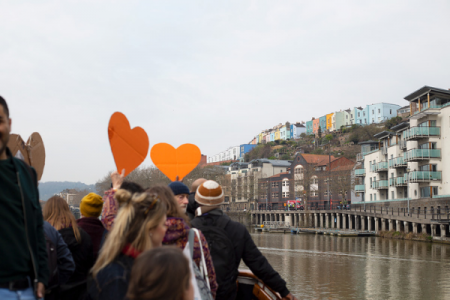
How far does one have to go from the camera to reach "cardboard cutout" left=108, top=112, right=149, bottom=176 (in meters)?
4.18

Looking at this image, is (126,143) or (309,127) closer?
(126,143)

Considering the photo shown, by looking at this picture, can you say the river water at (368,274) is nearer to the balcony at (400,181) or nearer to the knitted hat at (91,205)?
the knitted hat at (91,205)

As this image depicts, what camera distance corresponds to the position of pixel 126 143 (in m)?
4.36

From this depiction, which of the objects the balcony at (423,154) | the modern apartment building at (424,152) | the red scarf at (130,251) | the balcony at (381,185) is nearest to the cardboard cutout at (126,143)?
the red scarf at (130,251)

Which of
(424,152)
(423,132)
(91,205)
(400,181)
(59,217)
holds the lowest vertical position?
(59,217)

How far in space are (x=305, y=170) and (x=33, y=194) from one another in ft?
Result: 231

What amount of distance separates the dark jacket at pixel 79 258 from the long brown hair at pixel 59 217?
43 millimetres

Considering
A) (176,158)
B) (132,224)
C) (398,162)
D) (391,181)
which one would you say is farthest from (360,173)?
(132,224)

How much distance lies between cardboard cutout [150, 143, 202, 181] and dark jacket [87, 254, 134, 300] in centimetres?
411

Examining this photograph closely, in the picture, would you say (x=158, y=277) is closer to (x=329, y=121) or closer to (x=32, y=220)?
(x=32, y=220)

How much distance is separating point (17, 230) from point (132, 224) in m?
0.61

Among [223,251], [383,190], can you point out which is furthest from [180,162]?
[383,190]

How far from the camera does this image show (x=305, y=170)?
7156 cm

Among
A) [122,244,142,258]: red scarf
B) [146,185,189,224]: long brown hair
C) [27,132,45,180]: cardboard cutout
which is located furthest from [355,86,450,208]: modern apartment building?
[122,244,142,258]: red scarf
